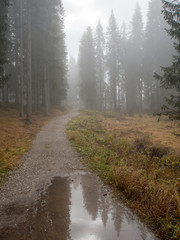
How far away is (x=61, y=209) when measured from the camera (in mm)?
3867

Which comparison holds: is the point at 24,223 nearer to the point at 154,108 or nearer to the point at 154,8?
the point at 154,108

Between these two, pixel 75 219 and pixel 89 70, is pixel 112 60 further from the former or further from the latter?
pixel 75 219

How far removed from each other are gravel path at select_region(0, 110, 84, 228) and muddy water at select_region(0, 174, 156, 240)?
32 centimetres

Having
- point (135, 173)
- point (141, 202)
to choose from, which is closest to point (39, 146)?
point (135, 173)

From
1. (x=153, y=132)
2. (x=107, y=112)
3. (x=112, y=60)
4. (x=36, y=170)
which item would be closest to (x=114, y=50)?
(x=112, y=60)

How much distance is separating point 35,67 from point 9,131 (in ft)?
40.9

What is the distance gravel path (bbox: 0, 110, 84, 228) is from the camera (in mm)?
4352

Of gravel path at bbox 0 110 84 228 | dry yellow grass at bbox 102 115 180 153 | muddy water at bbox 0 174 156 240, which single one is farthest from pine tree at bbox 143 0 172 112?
muddy water at bbox 0 174 156 240

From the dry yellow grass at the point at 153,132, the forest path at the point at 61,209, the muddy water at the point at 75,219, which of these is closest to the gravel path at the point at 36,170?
the forest path at the point at 61,209

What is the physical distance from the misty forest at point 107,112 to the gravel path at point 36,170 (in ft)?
0.47

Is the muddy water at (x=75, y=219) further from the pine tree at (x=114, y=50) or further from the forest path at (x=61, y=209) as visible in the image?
the pine tree at (x=114, y=50)

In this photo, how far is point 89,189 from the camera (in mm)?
4852

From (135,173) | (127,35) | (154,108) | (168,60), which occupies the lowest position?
(135,173)

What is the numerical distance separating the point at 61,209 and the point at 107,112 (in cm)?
2487
